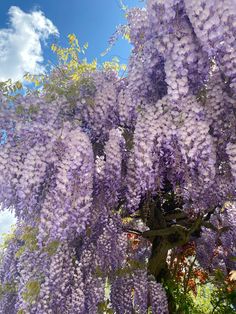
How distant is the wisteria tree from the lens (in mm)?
4145

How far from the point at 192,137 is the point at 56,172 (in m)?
1.58

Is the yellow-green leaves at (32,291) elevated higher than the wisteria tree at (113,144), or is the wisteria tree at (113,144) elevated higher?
the wisteria tree at (113,144)

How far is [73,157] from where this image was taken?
418 centimetres

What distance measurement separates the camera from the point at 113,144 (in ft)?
14.9

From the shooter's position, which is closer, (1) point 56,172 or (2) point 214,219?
(1) point 56,172

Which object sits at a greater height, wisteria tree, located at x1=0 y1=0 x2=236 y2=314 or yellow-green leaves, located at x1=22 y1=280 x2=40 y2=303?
wisteria tree, located at x1=0 y1=0 x2=236 y2=314

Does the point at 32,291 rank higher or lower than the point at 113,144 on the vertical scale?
lower

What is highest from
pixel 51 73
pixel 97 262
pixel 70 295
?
pixel 51 73

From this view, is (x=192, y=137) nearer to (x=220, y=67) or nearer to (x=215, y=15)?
(x=220, y=67)

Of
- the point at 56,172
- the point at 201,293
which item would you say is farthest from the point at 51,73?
the point at 201,293

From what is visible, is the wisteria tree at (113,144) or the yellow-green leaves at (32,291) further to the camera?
the yellow-green leaves at (32,291)

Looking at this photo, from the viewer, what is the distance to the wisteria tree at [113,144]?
4.14 m

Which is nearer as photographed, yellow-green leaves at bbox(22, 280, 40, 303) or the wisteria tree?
the wisteria tree

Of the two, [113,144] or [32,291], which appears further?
[32,291]
